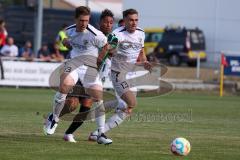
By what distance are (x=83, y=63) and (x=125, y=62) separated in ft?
2.96

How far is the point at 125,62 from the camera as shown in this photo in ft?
46.4

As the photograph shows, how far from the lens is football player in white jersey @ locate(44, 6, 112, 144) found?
43.8 feet

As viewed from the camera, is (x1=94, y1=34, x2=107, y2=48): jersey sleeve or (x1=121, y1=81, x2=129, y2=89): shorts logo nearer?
(x1=94, y1=34, x2=107, y2=48): jersey sleeve

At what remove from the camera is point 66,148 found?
12266 mm

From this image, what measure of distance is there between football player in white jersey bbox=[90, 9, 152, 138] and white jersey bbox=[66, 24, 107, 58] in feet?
1.71

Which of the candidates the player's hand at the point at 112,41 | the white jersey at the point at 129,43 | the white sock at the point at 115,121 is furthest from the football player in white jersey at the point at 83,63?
the white jersey at the point at 129,43

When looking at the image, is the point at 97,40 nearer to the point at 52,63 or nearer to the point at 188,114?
the point at 188,114

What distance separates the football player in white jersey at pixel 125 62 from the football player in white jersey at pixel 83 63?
413mm

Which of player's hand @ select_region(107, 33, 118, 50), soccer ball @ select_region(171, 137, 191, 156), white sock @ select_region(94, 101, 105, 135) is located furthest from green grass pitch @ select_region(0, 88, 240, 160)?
player's hand @ select_region(107, 33, 118, 50)

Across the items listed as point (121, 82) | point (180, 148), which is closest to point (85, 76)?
point (121, 82)

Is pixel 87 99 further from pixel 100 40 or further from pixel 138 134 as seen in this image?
pixel 138 134

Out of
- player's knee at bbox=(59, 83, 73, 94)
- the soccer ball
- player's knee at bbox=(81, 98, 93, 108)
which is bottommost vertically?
the soccer ball

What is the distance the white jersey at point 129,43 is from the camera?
1390 centimetres

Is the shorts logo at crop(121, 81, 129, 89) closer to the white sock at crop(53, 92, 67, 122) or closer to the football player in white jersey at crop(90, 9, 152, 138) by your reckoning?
the football player in white jersey at crop(90, 9, 152, 138)
